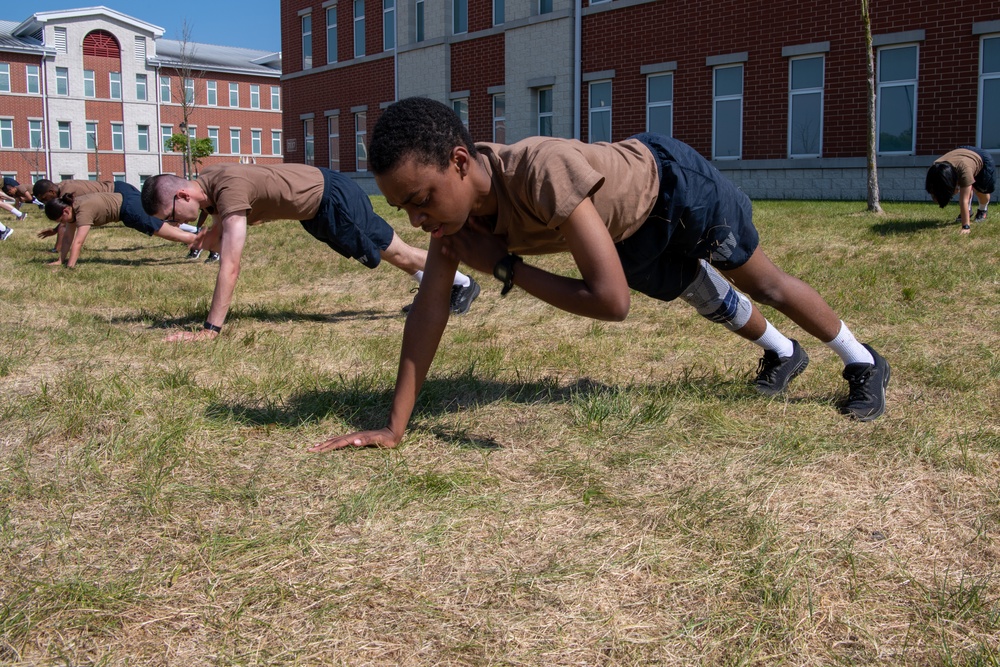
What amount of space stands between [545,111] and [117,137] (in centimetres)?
4649

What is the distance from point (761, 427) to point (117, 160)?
63.9 m

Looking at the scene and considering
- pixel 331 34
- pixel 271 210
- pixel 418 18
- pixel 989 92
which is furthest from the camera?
pixel 331 34

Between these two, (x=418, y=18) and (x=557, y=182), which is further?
(x=418, y=18)

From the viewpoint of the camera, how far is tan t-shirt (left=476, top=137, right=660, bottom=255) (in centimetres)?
293

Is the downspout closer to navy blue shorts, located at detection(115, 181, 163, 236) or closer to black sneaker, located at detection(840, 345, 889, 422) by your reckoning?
navy blue shorts, located at detection(115, 181, 163, 236)

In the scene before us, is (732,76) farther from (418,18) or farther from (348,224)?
(348,224)

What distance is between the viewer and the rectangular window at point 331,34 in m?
31.5

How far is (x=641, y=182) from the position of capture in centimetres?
339

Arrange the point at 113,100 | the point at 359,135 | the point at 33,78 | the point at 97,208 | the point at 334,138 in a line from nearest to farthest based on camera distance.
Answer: the point at 97,208
the point at 359,135
the point at 334,138
the point at 33,78
the point at 113,100

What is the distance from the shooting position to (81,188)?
12641 millimetres

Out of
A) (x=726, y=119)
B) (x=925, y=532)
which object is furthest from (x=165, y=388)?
(x=726, y=119)

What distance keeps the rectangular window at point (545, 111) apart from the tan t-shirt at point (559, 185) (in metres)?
20.9

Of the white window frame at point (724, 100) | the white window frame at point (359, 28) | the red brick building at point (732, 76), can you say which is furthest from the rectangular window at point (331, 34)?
the white window frame at point (724, 100)

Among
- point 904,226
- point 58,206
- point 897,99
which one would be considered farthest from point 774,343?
point 897,99
